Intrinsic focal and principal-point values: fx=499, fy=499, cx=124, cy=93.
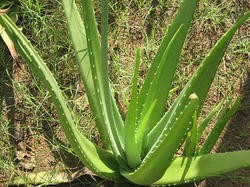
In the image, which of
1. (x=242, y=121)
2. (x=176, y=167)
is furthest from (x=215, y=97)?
(x=176, y=167)

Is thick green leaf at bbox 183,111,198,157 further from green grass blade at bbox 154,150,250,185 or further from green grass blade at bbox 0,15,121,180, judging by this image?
green grass blade at bbox 0,15,121,180

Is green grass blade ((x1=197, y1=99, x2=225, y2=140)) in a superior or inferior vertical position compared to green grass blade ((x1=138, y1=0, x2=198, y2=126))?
inferior

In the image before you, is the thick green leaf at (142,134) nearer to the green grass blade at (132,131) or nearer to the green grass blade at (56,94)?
the green grass blade at (132,131)

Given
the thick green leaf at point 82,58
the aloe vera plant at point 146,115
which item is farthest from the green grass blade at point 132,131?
the thick green leaf at point 82,58

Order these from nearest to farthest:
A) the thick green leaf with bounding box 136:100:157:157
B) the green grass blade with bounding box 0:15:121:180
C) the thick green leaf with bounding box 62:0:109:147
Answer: the green grass blade with bounding box 0:15:121:180
the thick green leaf with bounding box 136:100:157:157
the thick green leaf with bounding box 62:0:109:147

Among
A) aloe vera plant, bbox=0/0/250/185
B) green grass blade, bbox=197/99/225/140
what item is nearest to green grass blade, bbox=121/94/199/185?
aloe vera plant, bbox=0/0/250/185

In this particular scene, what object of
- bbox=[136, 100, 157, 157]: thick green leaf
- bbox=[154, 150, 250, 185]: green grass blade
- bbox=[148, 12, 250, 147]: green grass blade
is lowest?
bbox=[154, 150, 250, 185]: green grass blade
